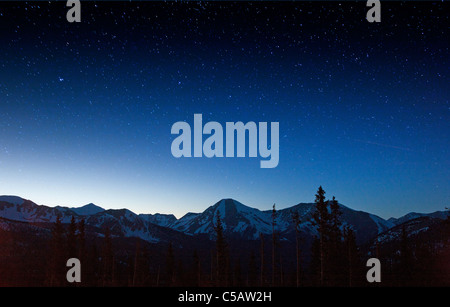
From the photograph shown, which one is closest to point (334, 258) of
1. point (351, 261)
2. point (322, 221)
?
point (351, 261)

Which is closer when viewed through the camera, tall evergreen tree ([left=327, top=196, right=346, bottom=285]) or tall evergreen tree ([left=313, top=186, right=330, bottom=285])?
tall evergreen tree ([left=313, top=186, right=330, bottom=285])

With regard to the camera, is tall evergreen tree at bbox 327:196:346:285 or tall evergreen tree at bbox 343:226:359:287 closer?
tall evergreen tree at bbox 327:196:346:285

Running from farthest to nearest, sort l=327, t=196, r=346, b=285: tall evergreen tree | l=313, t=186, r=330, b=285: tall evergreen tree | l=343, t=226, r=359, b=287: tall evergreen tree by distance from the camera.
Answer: l=343, t=226, r=359, b=287: tall evergreen tree < l=327, t=196, r=346, b=285: tall evergreen tree < l=313, t=186, r=330, b=285: tall evergreen tree

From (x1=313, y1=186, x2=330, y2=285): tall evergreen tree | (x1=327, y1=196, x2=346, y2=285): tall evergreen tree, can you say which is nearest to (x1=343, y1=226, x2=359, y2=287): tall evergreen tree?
(x1=327, y1=196, x2=346, y2=285): tall evergreen tree

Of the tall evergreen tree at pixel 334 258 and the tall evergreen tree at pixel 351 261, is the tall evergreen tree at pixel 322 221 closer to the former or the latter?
the tall evergreen tree at pixel 334 258

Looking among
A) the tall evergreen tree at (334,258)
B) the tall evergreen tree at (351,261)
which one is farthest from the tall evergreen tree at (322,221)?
the tall evergreen tree at (351,261)

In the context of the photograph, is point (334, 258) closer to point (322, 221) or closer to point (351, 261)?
point (351, 261)

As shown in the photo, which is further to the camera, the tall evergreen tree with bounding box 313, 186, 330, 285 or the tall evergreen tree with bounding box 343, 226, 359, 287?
the tall evergreen tree with bounding box 343, 226, 359, 287

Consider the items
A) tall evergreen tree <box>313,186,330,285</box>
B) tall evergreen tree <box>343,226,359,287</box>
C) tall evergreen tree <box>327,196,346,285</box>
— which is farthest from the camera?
tall evergreen tree <box>343,226,359,287</box>

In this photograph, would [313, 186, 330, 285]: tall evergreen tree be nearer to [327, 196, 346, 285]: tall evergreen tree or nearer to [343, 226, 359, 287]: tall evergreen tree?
[327, 196, 346, 285]: tall evergreen tree

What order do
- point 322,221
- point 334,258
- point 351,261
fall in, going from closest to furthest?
point 322,221 < point 334,258 < point 351,261

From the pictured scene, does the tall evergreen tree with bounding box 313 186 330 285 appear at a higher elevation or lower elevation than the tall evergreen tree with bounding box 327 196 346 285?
higher
